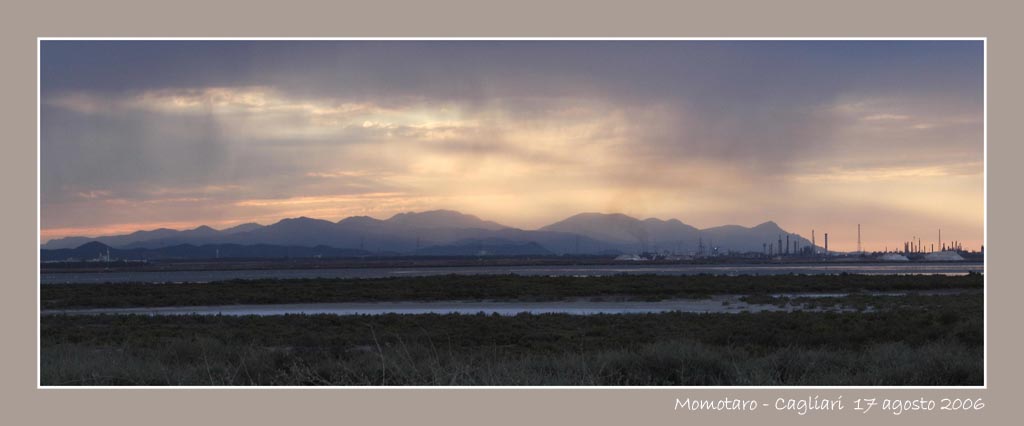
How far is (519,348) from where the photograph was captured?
17.6 m

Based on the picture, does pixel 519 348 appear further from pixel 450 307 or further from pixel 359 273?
pixel 359 273

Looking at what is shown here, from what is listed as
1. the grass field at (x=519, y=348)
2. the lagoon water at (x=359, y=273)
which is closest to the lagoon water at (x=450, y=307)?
the grass field at (x=519, y=348)

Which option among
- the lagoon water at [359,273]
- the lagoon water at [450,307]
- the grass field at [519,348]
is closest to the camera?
the grass field at [519,348]

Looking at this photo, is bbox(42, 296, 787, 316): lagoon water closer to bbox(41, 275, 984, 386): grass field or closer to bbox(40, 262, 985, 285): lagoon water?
bbox(41, 275, 984, 386): grass field

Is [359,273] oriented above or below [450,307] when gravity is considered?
below

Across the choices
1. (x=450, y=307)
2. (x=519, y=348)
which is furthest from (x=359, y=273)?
(x=519, y=348)

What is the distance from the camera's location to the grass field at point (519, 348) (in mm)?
9430

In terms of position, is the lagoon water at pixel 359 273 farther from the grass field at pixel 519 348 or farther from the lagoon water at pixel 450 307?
the lagoon water at pixel 450 307

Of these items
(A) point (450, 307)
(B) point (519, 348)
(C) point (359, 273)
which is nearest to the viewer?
(B) point (519, 348)

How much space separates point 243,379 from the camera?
10609mm

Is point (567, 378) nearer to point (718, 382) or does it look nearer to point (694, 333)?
point (718, 382)

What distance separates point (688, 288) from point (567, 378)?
38530 mm

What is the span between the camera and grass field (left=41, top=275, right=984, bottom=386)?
9430 mm

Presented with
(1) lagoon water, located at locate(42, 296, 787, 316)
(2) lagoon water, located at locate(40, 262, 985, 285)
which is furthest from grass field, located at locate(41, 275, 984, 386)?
(2) lagoon water, located at locate(40, 262, 985, 285)
